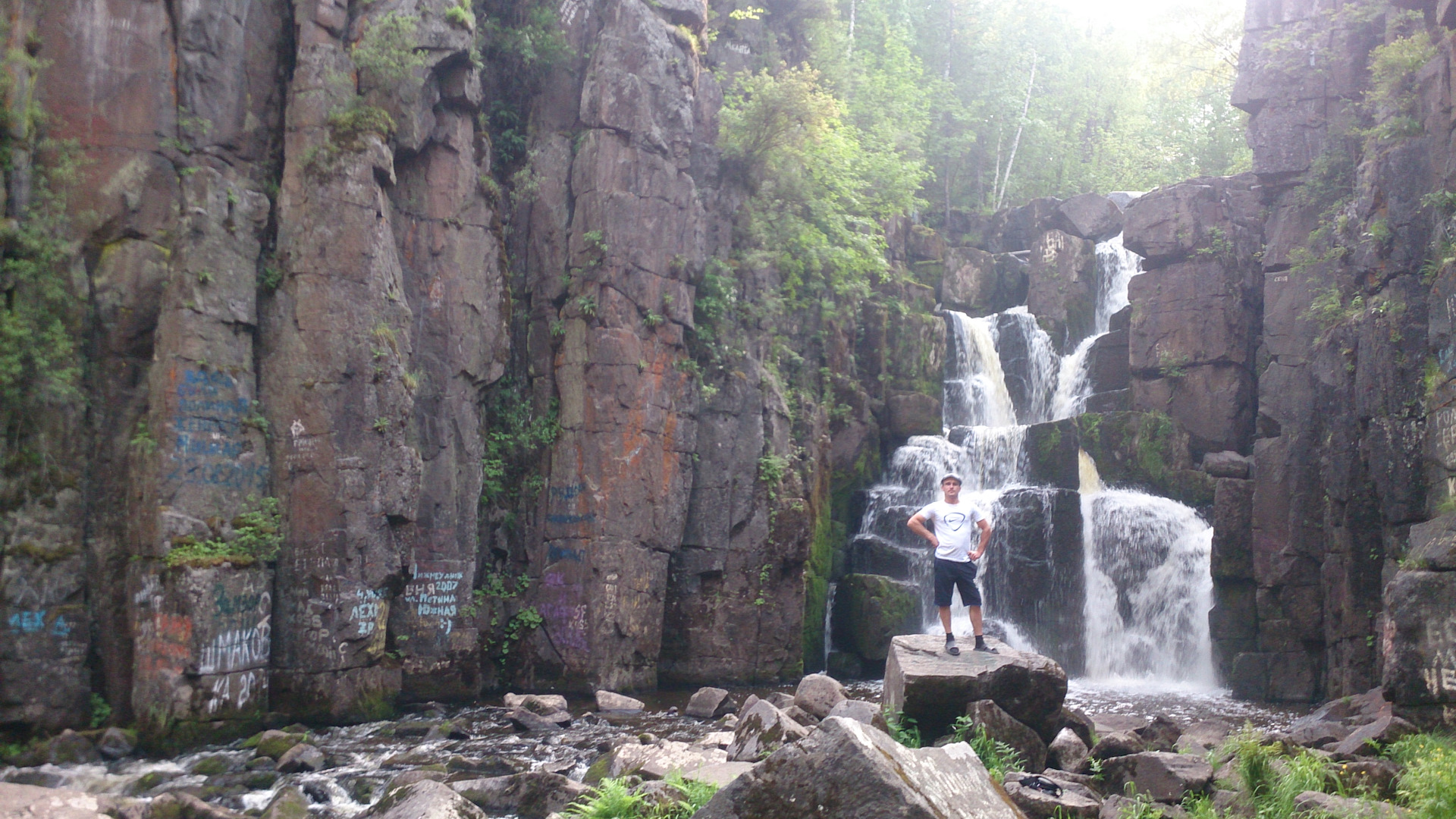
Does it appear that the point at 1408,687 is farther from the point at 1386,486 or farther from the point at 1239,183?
the point at 1239,183

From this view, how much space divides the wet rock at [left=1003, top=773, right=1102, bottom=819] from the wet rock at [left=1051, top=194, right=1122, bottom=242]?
80.0 ft

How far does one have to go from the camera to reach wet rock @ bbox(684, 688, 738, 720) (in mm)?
14898

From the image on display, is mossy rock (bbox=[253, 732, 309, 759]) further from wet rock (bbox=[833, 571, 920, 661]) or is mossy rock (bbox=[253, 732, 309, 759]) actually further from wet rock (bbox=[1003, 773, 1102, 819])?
wet rock (bbox=[833, 571, 920, 661])

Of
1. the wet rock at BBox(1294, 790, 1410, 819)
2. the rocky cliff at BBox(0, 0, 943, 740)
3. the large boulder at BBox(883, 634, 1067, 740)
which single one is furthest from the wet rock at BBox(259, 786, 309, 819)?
the wet rock at BBox(1294, 790, 1410, 819)

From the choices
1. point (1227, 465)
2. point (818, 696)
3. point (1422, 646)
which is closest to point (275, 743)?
point (818, 696)

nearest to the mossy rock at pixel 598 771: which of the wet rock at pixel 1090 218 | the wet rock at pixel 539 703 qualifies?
the wet rock at pixel 539 703

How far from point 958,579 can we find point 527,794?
4.76 m

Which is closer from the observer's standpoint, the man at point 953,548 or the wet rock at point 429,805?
the wet rock at point 429,805

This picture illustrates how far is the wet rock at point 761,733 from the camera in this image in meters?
9.20

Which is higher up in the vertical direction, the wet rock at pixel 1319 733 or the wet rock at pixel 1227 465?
the wet rock at pixel 1227 465

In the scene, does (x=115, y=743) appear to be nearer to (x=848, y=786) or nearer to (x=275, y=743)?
(x=275, y=743)

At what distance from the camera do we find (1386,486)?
14.9 meters

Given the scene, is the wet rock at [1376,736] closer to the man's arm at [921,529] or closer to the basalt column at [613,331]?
the man's arm at [921,529]

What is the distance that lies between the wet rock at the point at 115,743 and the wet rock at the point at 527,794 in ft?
16.1
